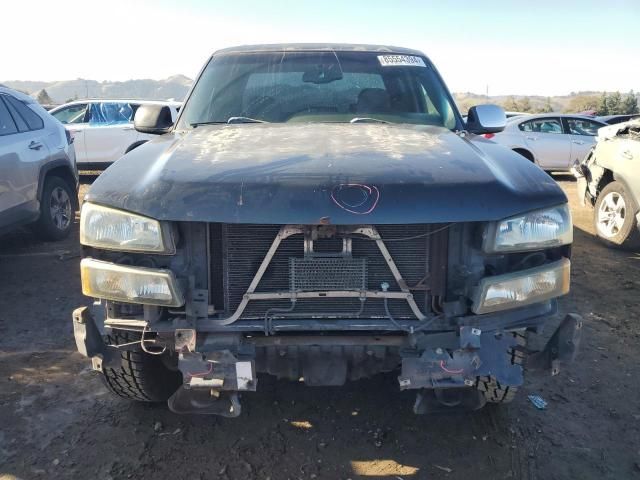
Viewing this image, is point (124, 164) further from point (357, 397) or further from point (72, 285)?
point (72, 285)

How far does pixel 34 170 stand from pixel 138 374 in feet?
13.3

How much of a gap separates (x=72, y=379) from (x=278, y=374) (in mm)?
1651

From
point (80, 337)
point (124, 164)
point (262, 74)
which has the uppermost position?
point (262, 74)

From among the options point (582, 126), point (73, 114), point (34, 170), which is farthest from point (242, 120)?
point (582, 126)

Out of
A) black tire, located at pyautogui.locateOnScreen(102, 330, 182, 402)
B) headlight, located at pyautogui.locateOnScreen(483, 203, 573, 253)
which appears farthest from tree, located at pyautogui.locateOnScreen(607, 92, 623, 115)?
black tire, located at pyautogui.locateOnScreen(102, 330, 182, 402)

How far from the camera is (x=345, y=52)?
4.10m

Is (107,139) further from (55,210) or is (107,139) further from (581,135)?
(581,135)

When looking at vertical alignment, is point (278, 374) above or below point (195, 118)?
below

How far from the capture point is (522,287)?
245 centimetres

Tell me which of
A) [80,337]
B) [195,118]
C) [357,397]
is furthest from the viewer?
[195,118]

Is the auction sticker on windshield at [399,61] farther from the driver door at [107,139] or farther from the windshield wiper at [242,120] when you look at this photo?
the driver door at [107,139]

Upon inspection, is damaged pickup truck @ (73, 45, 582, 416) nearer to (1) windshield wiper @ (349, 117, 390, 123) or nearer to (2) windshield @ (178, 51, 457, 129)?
(1) windshield wiper @ (349, 117, 390, 123)

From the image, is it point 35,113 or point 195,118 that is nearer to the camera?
point 195,118

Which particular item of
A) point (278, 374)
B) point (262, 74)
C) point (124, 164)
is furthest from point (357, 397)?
point (262, 74)
